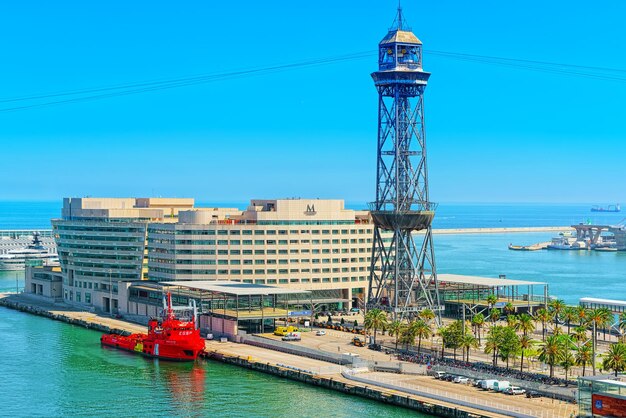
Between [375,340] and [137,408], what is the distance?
37.5 metres

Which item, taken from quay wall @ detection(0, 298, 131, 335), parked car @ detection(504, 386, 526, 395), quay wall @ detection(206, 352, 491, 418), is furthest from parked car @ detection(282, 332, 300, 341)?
parked car @ detection(504, 386, 526, 395)

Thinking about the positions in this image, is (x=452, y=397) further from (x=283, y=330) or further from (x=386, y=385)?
(x=283, y=330)

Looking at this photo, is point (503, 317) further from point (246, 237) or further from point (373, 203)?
point (246, 237)

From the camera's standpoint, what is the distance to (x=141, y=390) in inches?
3799

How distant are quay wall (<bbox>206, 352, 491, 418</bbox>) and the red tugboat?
232 centimetres

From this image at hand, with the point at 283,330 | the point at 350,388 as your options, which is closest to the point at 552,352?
the point at 350,388

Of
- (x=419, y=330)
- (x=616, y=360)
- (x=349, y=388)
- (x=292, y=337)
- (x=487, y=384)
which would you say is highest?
(x=419, y=330)

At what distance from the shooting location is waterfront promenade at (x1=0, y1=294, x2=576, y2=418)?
8206 centimetres

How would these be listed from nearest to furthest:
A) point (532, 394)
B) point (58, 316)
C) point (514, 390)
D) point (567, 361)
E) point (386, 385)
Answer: point (532, 394) → point (514, 390) → point (567, 361) → point (386, 385) → point (58, 316)

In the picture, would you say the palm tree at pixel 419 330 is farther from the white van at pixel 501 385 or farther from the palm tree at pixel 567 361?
the palm tree at pixel 567 361

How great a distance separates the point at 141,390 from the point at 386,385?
23.7 meters

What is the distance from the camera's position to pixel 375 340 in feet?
387

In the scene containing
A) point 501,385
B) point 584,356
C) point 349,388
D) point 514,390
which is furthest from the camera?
point 349,388

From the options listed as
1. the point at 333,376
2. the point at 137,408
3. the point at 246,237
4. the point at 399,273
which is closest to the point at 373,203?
the point at 399,273
